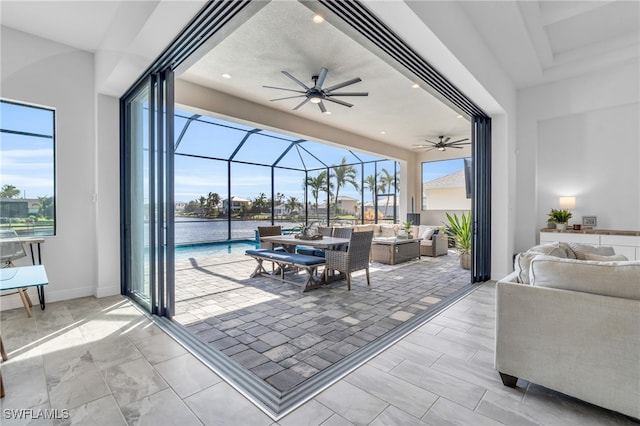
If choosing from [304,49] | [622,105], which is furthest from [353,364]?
[622,105]

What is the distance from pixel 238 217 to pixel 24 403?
998 centimetres

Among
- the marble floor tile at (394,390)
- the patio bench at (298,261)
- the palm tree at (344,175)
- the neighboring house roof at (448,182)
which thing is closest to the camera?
the marble floor tile at (394,390)

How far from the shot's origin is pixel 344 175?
12492 millimetres

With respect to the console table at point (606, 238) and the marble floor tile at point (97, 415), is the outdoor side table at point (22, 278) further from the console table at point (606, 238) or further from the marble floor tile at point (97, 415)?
the console table at point (606, 238)

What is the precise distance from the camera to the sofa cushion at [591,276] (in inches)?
64.9

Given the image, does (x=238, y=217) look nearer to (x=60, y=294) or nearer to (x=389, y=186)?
(x=389, y=186)

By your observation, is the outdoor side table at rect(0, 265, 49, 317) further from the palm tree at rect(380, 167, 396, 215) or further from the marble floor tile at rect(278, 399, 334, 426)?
the palm tree at rect(380, 167, 396, 215)

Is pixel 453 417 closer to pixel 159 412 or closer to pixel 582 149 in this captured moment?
pixel 159 412

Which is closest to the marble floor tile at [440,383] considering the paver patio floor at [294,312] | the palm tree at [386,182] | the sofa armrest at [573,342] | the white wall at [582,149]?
the sofa armrest at [573,342]

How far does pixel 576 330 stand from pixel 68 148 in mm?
5248

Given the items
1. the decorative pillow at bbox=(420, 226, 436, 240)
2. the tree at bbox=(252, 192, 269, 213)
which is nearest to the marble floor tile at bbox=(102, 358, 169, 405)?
the decorative pillow at bbox=(420, 226, 436, 240)

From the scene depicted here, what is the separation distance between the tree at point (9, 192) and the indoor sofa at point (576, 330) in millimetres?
5045

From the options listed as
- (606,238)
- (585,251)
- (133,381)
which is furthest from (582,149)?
(133,381)

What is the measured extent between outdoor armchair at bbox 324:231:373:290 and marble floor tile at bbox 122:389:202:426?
2.84 m
